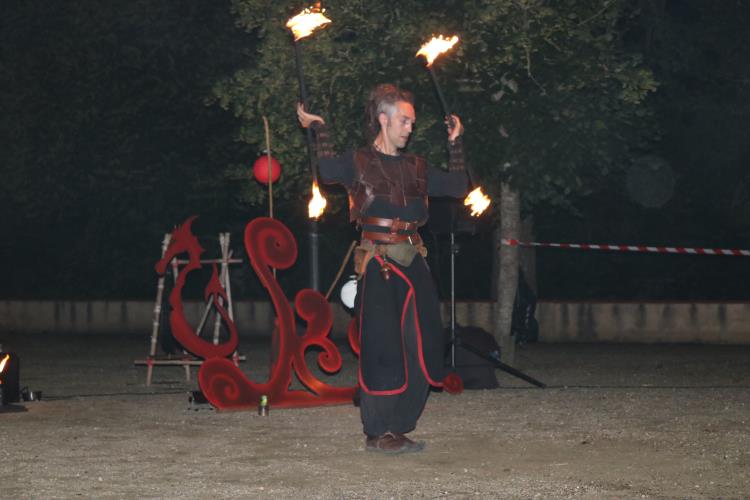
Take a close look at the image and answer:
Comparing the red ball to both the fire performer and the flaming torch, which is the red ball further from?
the fire performer

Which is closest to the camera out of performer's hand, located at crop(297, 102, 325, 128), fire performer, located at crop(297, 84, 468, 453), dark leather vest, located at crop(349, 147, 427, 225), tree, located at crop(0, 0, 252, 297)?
fire performer, located at crop(297, 84, 468, 453)

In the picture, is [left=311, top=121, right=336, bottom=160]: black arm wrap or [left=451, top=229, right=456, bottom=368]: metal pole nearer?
[left=311, top=121, right=336, bottom=160]: black arm wrap

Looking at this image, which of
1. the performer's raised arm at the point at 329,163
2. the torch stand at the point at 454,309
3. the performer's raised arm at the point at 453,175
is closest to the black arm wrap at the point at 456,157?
the performer's raised arm at the point at 453,175

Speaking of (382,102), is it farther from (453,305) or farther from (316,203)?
(453,305)

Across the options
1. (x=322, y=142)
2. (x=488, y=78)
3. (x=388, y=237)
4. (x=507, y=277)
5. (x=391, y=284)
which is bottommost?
(x=507, y=277)

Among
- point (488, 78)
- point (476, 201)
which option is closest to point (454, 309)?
point (476, 201)

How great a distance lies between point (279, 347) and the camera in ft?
34.2

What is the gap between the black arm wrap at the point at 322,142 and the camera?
8400 millimetres

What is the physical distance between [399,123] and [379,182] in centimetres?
40

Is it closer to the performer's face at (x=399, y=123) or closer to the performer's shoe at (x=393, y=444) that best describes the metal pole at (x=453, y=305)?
the performer's face at (x=399, y=123)

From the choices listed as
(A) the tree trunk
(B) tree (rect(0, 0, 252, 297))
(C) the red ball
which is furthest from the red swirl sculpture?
(B) tree (rect(0, 0, 252, 297))

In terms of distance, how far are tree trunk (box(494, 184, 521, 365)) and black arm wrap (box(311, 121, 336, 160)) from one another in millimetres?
6112

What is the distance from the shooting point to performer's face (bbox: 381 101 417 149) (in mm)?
8383

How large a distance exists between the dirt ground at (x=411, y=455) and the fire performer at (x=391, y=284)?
312 mm
